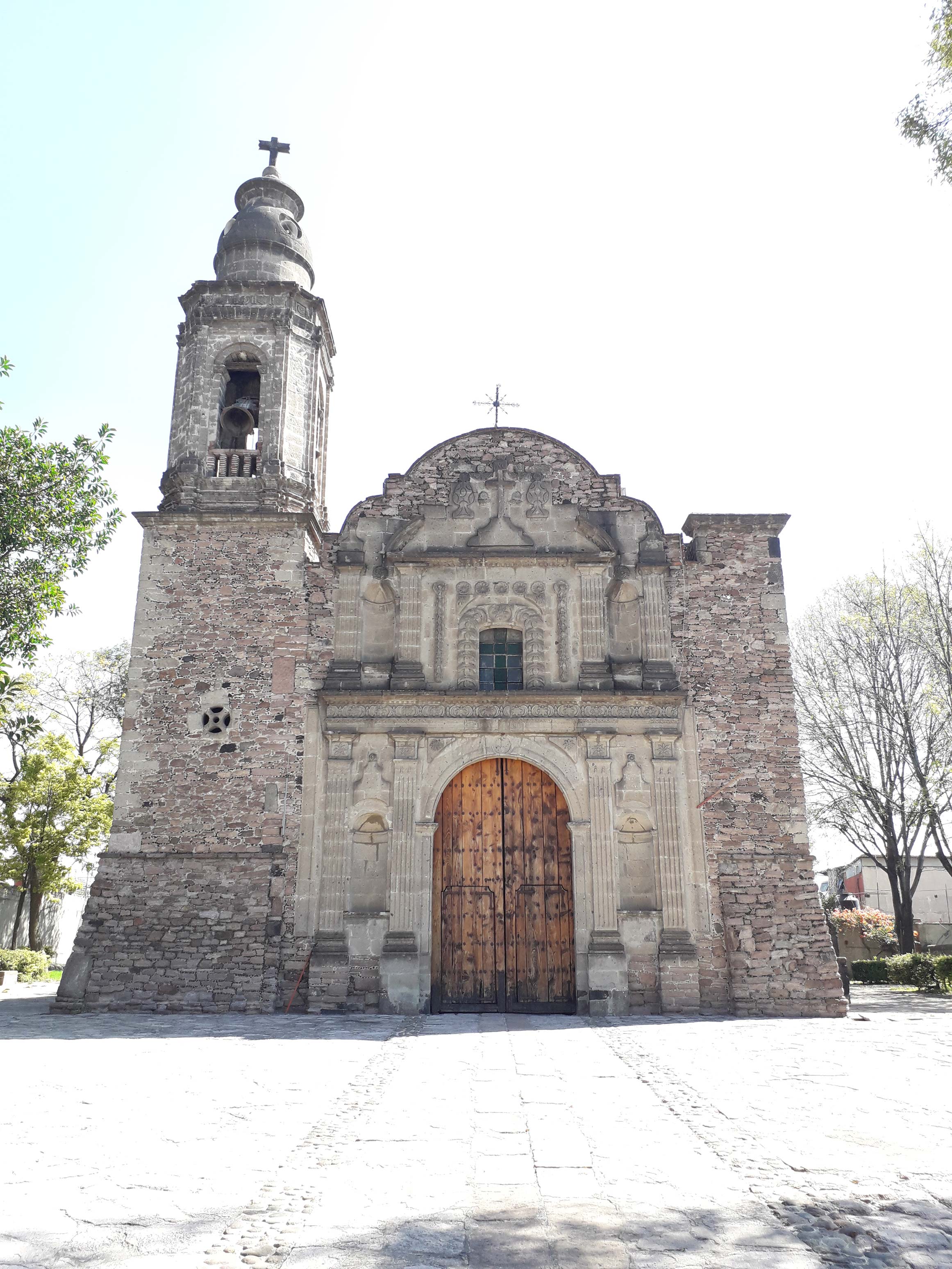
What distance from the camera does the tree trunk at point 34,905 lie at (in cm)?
2331

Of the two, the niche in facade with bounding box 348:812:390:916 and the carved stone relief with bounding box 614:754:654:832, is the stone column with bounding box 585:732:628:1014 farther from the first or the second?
the niche in facade with bounding box 348:812:390:916

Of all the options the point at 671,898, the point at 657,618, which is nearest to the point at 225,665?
the point at 657,618

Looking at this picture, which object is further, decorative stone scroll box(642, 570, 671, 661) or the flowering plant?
the flowering plant

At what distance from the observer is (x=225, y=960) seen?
12945 millimetres

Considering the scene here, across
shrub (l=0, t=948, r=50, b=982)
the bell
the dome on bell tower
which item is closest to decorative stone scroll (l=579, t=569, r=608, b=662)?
the bell

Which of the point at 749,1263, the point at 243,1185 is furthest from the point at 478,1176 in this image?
the point at 749,1263

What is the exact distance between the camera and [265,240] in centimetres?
1792

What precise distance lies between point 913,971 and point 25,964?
1896 centimetres

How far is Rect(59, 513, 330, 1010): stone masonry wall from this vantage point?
13.0m

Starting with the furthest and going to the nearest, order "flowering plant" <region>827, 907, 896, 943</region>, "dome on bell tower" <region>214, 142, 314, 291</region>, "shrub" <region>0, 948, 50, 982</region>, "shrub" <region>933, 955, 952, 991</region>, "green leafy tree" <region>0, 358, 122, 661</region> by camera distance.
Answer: "flowering plant" <region>827, 907, 896, 943</region>, "shrub" <region>0, 948, 50, 982</region>, "dome on bell tower" <region>214, 142, 314, 291</region>, "shrub" <region>933, 955, 952, 991</region>, "green leafy tree" <region>0, 358, 122, 661</region>

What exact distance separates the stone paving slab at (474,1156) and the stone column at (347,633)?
19.5 ft

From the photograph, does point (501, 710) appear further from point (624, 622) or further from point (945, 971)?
point (945, 971)

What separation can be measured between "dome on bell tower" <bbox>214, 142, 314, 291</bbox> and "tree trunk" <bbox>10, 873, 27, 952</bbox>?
52.5 feet

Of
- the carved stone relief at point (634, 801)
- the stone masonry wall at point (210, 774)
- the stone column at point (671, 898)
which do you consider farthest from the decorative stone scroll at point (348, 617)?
the stone column at point (671, 898)
